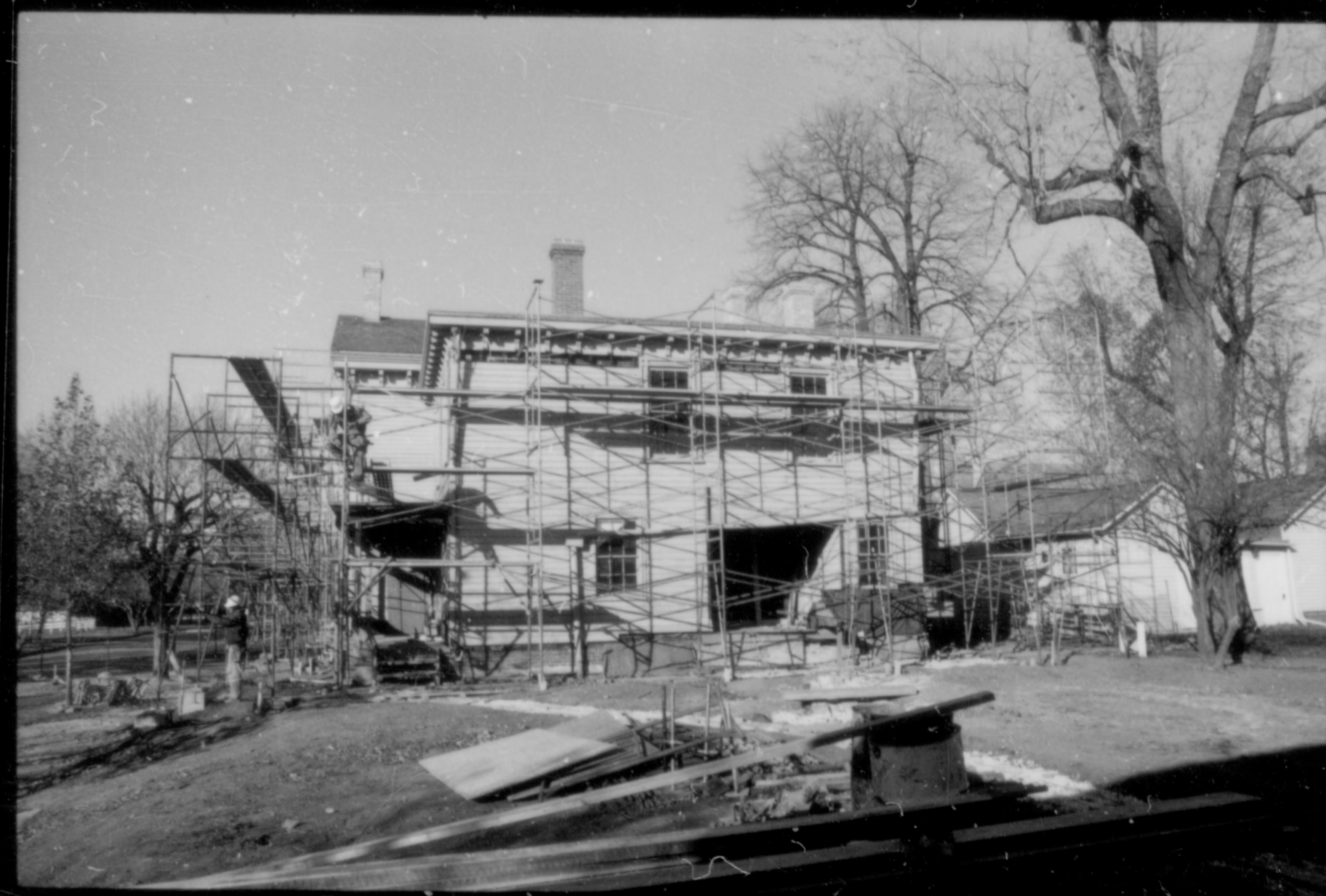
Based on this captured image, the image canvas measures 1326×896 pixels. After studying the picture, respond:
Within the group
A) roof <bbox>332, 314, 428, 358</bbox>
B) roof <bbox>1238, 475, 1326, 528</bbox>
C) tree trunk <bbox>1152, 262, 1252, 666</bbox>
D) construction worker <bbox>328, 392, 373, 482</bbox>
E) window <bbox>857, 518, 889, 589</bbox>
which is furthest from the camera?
roof <bbox>332, 314, 428, 358</bbox>

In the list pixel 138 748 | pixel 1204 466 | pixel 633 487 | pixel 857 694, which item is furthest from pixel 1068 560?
pixel 138 748

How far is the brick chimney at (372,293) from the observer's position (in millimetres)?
30297

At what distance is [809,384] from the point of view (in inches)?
814

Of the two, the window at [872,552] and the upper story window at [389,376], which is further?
the upper story window at [389,376]

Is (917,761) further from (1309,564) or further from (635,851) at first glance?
(1309,564)

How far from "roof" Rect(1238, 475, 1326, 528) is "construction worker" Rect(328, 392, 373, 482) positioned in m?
18.3

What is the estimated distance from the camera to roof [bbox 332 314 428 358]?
→ 89.2ft

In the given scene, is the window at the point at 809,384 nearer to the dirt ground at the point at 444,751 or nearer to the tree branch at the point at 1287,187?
the dirt ground at the point at 444,751

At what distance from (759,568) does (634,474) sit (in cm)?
724

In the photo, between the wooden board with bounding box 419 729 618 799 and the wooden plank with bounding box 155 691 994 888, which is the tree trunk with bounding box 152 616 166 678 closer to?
the wooden board with bounding box 419 729 618 799

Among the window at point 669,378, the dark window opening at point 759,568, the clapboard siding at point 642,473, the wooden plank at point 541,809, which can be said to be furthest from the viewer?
the window at point 669,378

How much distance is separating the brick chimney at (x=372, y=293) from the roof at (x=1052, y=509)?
71.6ft

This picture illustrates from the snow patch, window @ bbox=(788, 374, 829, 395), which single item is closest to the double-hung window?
window @ bbox=(788, 374, 829, 395)

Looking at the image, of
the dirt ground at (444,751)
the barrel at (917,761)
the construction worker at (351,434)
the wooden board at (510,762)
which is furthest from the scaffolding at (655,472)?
the barrel at (917,761)
